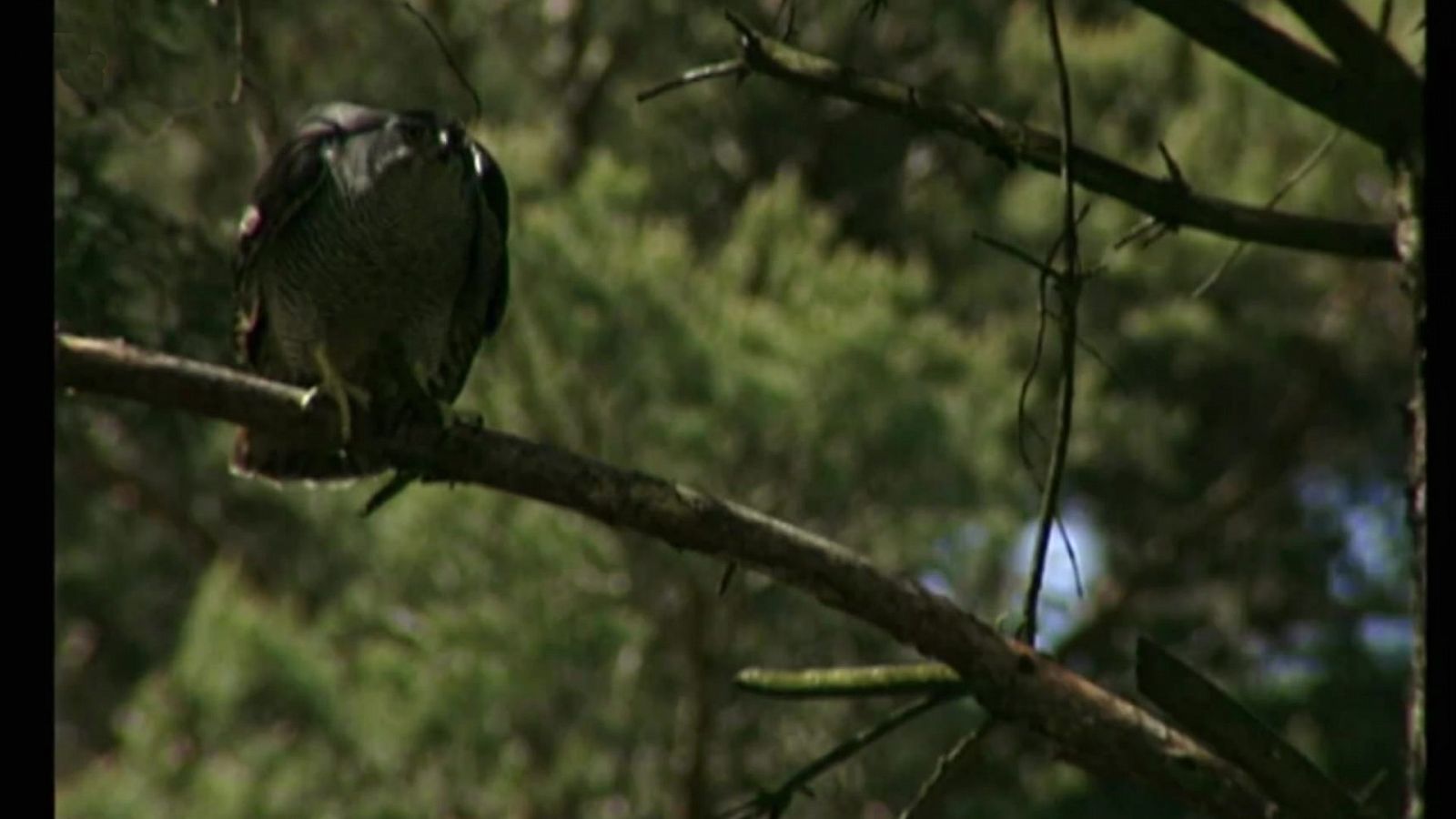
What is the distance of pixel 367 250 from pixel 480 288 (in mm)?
242

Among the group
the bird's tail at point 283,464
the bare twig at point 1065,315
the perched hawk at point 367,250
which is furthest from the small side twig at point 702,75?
the bird's tail at point 283,464

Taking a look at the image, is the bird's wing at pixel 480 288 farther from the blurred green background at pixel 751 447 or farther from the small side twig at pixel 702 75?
the small side twig at pixel 702 75

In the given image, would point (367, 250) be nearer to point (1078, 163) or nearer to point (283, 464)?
point (283, 464)

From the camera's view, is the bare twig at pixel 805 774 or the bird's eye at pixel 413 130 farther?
the bird's eye at pixel 413 130

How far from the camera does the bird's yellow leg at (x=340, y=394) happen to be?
2.77 m

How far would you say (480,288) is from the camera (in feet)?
12.6

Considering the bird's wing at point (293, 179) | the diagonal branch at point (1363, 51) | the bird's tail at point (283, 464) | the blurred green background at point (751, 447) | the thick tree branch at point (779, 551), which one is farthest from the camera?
the blurred green background at point (751, 447)

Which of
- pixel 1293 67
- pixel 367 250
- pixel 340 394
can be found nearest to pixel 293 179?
pixel 367 250

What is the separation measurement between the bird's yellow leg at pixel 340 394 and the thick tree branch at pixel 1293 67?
1074mm

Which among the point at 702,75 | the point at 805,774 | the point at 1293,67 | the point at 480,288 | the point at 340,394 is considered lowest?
the point at 340,394

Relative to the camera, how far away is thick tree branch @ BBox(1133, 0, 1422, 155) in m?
2.21

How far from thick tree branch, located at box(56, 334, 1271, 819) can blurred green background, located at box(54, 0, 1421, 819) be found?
1.53m

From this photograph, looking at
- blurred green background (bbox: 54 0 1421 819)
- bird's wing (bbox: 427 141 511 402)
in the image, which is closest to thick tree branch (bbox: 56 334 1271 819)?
bird's wing (bbox: 427 141 511 402)
